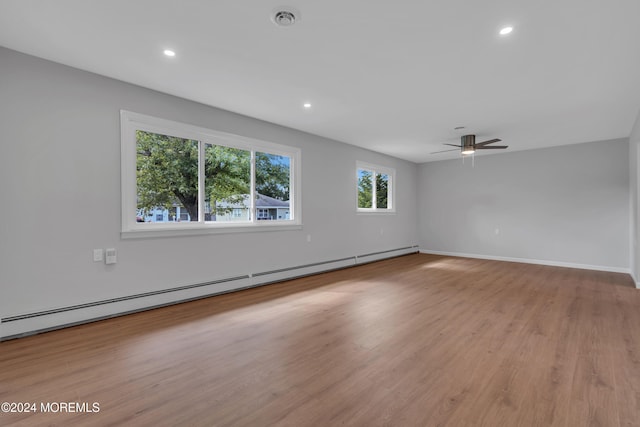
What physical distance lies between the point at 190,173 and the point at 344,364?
126 inches

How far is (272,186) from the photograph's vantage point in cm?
515

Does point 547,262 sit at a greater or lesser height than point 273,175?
lesser

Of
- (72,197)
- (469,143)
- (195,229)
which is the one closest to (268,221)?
(195,229)

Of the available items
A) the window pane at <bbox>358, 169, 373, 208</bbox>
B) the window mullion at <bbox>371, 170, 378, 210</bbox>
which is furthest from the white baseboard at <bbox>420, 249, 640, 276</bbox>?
the window pane at <bbox>358, 169, 373, 208</bbox>

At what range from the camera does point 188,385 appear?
6.83 ft

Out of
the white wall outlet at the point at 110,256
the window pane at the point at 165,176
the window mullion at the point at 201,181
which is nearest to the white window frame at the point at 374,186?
the window mullion at the point at 201,181

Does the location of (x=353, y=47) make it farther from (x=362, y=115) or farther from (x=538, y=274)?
(x=538, y=274)

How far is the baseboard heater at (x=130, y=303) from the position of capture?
2855 millimetres

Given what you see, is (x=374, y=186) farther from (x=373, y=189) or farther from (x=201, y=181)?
(x=201, y=181)

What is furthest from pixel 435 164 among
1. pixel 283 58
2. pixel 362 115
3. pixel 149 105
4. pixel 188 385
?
pixel 188 385

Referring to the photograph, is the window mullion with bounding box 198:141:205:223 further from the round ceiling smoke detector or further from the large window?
the round ceiling smoke detector

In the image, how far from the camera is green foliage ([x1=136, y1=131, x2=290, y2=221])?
12.2 feet

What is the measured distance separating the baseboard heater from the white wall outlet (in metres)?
0.43

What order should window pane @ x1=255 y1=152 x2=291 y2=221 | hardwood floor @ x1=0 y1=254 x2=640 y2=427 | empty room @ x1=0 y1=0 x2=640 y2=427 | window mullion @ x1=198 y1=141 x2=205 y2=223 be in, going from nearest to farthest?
1. hardwood floor @ x1=0 y1=254 x2=640 y2=427
2. empty room @ x1=0 y1=0 x2=640 y2=427
3. window mullion @ x1=198 y1=141 x2=205 y2=223
4. window pane @ x1=255 y1=152 x2=291 y2=221
